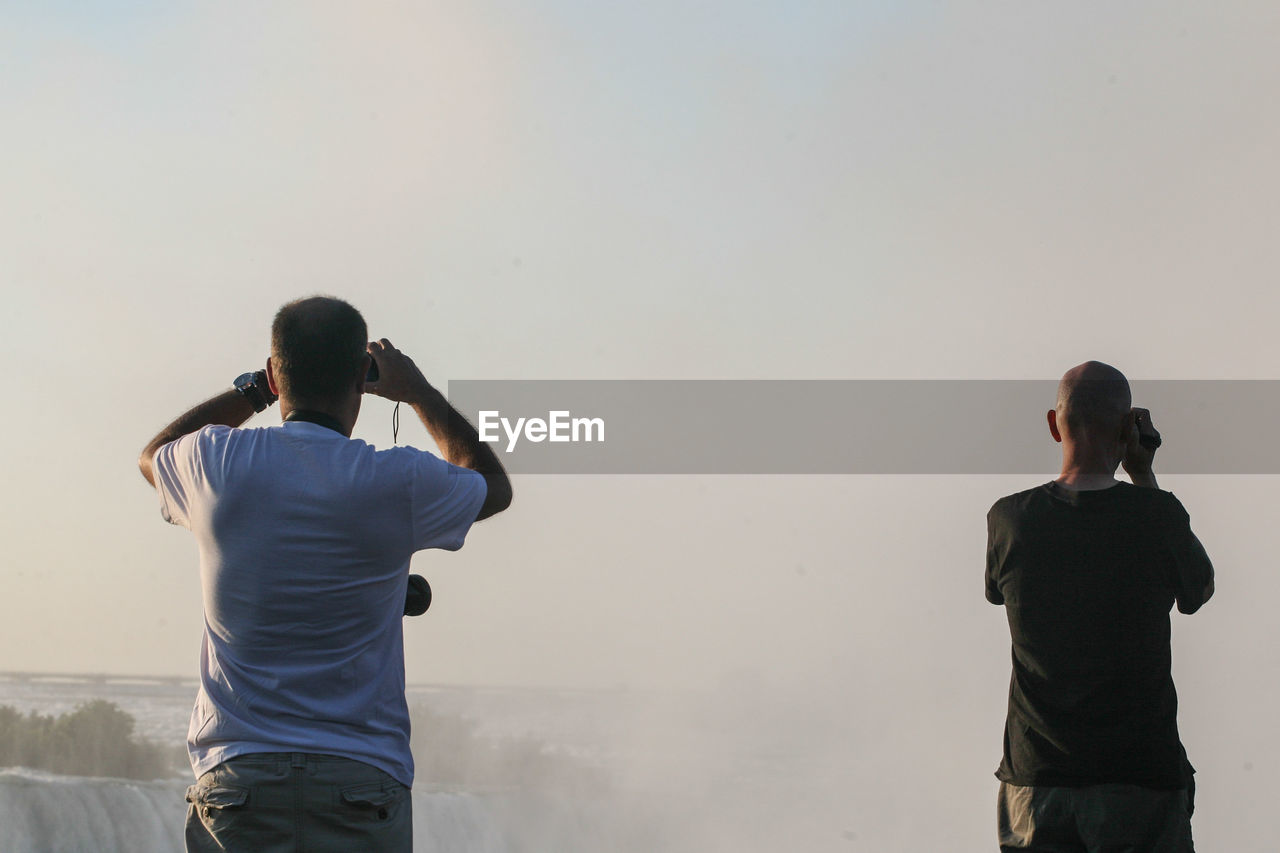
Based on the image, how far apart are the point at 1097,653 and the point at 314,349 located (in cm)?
193

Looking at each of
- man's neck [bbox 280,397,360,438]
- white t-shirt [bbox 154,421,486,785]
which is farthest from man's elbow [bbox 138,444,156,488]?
man's neck [bbox 280,397,360,438]

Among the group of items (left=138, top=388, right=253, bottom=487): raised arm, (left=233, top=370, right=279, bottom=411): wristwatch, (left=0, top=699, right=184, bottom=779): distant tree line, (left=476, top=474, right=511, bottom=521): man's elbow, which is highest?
(left=233, top=370, right=279, bottom=411): wristwatch

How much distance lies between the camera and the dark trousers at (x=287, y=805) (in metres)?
1.85

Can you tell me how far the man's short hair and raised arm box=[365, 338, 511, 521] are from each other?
13 centimetres

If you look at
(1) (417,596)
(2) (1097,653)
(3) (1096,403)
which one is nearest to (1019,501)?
(3) (1096,403)

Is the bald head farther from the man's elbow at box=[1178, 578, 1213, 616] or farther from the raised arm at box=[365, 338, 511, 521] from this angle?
the raised arm at box=[365, 338, 511, 521]

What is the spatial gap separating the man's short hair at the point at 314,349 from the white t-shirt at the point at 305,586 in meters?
0.10

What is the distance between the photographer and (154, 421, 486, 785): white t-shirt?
1.90 metres

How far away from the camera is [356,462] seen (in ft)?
6.43

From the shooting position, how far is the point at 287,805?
1.85 metres

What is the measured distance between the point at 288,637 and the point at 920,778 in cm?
991

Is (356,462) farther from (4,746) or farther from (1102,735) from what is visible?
(4,746)

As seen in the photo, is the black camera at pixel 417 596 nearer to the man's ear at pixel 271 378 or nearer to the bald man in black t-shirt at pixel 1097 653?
the man's ear at pixel 271 378

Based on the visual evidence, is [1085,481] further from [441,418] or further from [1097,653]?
[441,418]
